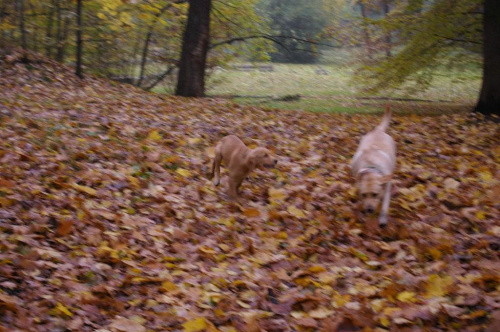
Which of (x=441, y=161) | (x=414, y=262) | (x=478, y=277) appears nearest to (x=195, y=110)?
(x=441, y=161)

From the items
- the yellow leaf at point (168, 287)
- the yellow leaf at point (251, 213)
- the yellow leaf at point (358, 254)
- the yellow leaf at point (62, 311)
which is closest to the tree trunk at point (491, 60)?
the yellow leaf at point (251, 213)

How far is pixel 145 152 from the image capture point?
8391 mm

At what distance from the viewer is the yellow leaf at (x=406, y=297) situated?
4.38m

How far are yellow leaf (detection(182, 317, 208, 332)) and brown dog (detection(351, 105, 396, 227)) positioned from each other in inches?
122

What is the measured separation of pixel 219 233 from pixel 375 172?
2.08 metres

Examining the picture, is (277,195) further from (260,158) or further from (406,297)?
(406,297)

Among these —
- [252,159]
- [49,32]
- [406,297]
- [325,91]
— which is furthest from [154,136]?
[325,91]

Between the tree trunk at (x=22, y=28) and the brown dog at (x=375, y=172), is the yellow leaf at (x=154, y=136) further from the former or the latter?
the tree trunk at (x=22, y=28)

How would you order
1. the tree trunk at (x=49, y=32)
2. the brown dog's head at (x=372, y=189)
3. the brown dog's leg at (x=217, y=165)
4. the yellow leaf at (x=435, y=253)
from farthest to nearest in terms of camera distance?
the tree trunk at (x=49, y=32) < the brown dog's leg at (x=217, y=165) < the brown dog's head at (x=372, y=189) < the yellow leaf at (x=435, y=253)

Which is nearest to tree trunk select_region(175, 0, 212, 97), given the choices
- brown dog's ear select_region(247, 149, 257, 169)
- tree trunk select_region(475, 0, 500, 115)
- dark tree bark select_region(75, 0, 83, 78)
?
dark tree bark select_region(75, 0, 83, 78)

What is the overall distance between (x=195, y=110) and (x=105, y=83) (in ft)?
12.8

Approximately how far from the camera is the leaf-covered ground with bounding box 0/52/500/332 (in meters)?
4.28

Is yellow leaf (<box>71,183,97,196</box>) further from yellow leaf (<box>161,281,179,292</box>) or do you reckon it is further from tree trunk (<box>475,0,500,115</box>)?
tree trunk (<box>475,0,500,115</box>)

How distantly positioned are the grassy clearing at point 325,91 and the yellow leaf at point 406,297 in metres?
13.2
